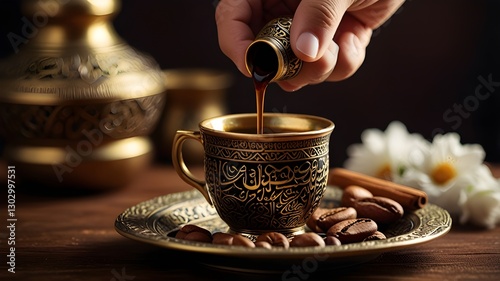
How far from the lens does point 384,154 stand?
1729 millimetres

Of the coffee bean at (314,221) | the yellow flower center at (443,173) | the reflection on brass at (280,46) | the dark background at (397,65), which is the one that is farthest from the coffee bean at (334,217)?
the dark background at (397,65)

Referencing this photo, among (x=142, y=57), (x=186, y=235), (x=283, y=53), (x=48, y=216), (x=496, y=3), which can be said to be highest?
(x=496, y=3)

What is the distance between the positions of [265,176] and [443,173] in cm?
55

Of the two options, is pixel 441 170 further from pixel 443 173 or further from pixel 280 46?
pixel 280 46

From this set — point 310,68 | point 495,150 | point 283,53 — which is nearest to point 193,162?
point 310,68

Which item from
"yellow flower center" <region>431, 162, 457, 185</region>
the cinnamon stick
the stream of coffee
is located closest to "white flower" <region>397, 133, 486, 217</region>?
"yellow flower center" <region>431, 162, 457, 185</region>

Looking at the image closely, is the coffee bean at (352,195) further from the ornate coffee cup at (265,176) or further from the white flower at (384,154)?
the white flower at (384,154)

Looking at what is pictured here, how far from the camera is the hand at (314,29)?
121cm

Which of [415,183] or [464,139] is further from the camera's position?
[464,139]

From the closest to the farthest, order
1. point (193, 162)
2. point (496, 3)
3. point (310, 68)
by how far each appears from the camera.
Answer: point (310, 68), point (193, 162), point (496, 3)

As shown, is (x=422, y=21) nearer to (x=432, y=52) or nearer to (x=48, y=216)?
(x=432, y=52)

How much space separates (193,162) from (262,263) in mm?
937

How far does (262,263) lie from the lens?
1.06 metres

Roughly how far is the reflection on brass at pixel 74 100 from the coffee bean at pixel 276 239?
607 mm
